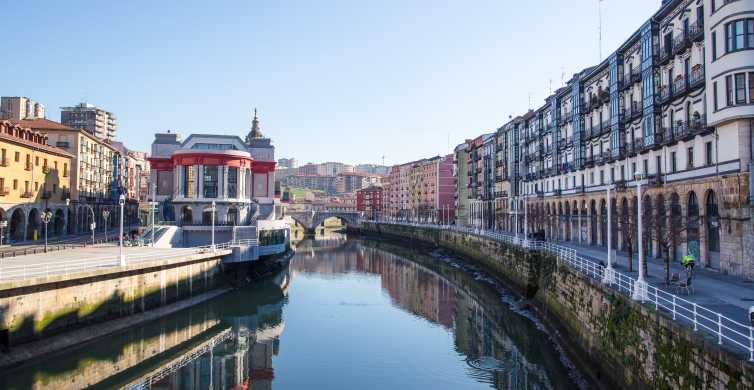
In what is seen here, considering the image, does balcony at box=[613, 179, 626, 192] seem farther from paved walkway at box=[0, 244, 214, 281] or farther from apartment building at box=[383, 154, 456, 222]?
apartment building at box=[383, 154, 456, 222]

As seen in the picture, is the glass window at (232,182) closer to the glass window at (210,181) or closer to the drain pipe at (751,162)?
the glass window at (210,181)

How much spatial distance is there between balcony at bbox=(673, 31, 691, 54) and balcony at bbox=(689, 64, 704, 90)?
6.80 ft

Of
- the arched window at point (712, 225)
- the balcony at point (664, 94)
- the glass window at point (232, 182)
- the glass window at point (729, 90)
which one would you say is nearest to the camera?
the glass window at point (729, 90)

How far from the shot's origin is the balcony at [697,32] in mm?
37469

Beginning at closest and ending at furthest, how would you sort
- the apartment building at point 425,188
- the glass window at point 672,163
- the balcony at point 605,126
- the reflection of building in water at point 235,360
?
the reflection of building in water at point 235,360 → the glass window at point 672,163 → the balcony at point 605,126 → the apartment building at point 425,188

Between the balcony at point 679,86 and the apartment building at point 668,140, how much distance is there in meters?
0.09

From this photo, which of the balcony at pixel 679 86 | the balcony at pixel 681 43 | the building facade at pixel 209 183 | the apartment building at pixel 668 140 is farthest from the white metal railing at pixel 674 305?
the building facade at pixel 209 183

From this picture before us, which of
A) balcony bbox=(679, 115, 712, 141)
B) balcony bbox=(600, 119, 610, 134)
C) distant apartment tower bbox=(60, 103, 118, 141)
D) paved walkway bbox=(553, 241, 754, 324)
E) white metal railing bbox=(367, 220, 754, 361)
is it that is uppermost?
distant apartment tower bbox=(60, 103, 118, 141)

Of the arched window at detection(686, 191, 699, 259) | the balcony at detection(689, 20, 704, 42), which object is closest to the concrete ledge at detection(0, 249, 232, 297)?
the arched window at detection(686, 191, 699, 259)

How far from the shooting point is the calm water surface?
27.0m

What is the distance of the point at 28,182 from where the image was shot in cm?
6066

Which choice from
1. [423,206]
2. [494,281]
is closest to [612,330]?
[494,281]

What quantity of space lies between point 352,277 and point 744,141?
4840cm

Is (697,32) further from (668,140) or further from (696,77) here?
(668,140)
